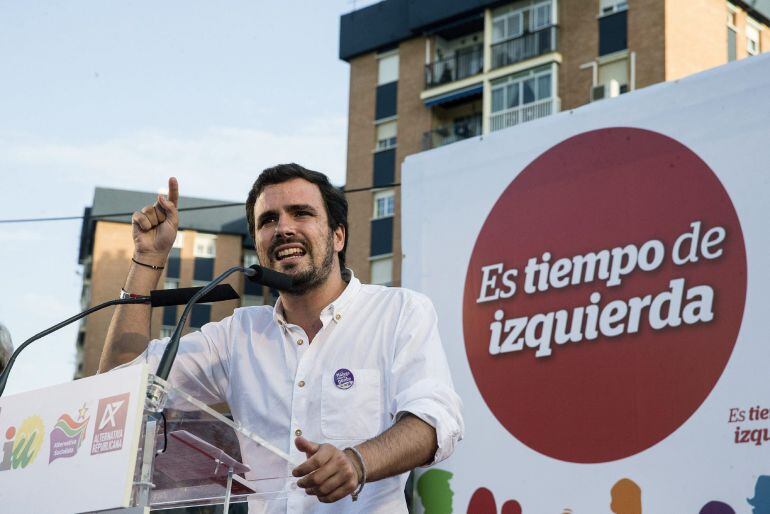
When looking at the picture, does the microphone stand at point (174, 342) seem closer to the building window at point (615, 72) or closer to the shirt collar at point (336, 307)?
the shirt collar at point (336, 307)

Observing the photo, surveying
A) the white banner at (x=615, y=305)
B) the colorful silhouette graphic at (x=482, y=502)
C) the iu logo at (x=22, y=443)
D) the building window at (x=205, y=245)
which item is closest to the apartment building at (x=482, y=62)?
the building window at (x=205, y=245)

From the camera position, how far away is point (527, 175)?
4.12 m

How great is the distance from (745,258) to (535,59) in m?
22.1

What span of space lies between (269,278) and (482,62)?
81.9ft

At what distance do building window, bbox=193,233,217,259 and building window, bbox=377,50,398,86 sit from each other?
15.4 meters

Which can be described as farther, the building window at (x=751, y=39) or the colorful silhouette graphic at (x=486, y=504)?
the building window at (x=751, y=39)

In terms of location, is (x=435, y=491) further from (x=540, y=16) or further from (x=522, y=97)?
(x=540, y=16)

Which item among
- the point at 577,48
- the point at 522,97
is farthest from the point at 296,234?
the point at 522,97

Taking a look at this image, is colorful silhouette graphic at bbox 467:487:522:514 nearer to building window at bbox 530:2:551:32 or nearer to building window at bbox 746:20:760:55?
building window at bbox 530:2:551:32

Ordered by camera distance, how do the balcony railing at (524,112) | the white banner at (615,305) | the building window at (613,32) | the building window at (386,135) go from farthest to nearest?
the building window at (386,135) < the balcony railing at (524,112) < the building window at (613,32) < the white banner at (615,305)

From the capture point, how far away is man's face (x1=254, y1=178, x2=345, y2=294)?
124 inches

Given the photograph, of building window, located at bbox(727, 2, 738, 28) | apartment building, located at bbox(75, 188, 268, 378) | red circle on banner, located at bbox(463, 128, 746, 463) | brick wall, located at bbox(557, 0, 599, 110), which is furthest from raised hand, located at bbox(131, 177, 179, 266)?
apartment building, located at bbox(75, 188, 268, 378)

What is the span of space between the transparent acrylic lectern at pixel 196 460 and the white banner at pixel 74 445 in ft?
0.16

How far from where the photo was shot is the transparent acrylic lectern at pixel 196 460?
203 cm
